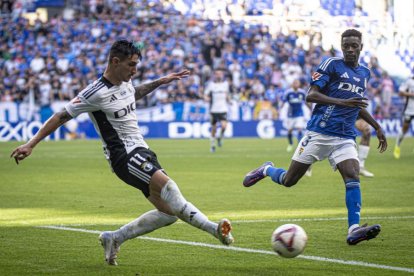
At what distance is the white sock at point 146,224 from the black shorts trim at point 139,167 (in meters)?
0.26

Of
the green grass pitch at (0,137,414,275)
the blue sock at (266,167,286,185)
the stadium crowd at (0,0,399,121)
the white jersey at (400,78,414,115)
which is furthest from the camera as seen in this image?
→ the stadium crowd at (0,0,399,121)

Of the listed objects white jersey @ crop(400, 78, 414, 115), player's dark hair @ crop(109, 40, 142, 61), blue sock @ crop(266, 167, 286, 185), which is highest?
player's dark hair @ crop(109, 40, 142, 61)

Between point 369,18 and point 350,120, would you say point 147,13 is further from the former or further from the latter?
point 350,120

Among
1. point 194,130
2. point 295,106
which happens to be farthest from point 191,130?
point 295,106

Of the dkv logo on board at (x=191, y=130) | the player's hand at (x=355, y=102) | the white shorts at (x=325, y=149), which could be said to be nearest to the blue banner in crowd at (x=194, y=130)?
the dkv logo on board at (x=191, y=130)

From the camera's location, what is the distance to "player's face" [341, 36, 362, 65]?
10.3 m

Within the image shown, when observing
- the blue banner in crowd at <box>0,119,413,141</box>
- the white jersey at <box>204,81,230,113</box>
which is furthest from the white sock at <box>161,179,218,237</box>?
the blue banner in crowd at <box>0,119,413,141</box>

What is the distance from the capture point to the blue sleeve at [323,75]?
33.8ft

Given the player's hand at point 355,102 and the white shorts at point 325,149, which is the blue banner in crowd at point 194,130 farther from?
the player's hand at point 355,102

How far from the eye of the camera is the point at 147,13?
44.7 metres

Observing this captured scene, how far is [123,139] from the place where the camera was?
336 inches

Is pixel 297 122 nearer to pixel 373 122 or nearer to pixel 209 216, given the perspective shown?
pixel 209 216

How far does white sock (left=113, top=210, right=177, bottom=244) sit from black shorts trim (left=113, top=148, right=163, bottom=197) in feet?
0.84

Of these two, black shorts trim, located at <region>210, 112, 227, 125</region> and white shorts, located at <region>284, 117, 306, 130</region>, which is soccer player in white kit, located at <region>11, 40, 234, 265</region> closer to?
white shorts, located at <region>284, 117, 306, 130</region>
